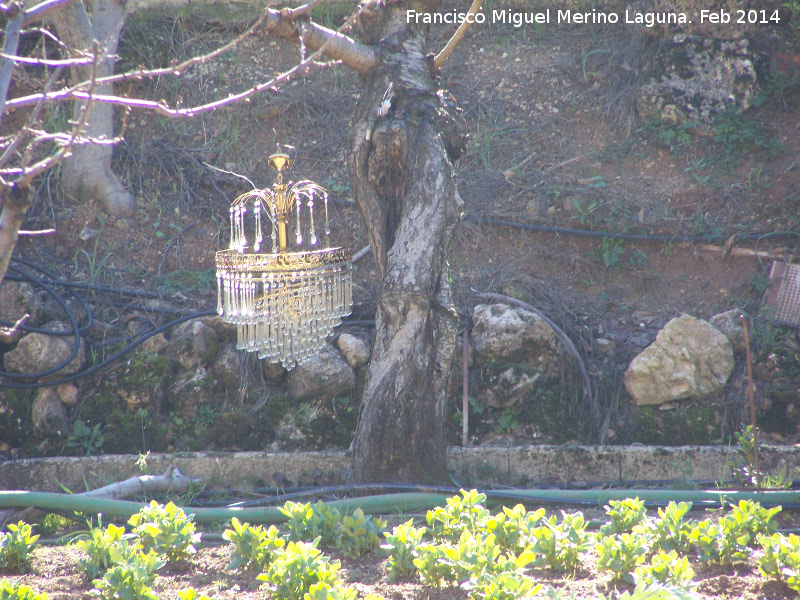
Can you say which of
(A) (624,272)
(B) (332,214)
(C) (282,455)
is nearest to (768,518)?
(C) (282,455)

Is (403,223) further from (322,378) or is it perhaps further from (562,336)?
(562,336)

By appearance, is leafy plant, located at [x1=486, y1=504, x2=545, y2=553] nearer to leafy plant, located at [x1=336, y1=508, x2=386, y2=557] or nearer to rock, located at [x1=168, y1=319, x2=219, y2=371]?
leafy plant, located at [x1=336, y1=508, x2=386, y2=557]

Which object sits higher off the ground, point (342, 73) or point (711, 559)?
A: point (342, 73)

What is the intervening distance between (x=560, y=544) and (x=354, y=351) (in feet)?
8.65

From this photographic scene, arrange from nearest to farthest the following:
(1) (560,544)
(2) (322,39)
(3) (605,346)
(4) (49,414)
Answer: (1) (560,544) → (2) (322,39) → (4) (49,414) → (3) (605,346)

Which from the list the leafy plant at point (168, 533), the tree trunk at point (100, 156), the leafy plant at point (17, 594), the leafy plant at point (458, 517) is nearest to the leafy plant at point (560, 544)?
the leafy plant at point (458, 517)

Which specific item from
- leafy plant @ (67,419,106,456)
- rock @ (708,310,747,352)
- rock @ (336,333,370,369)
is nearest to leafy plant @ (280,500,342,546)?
rock @ (336,333,370,369)

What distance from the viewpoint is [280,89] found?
714 centimetres

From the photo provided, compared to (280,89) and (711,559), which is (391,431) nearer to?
(711,559)

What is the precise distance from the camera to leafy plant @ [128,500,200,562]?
2.54 meters

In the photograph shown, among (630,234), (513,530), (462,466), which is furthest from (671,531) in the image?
(630,234)

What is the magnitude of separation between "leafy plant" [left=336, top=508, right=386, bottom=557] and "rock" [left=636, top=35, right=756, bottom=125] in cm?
550

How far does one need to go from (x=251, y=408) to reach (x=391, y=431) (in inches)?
62.7

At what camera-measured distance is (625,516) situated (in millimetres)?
2637
